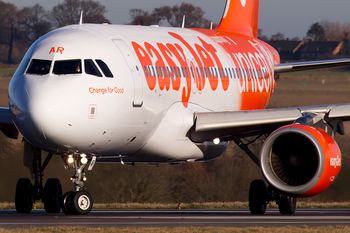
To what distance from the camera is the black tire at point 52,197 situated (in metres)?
19.8

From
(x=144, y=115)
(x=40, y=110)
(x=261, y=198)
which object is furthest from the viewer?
(x=261, y=198)

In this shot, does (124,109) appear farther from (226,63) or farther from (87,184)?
(87,184)

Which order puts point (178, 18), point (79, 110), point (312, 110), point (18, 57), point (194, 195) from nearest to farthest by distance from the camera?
point (79, 110), point (312, 110), point (194, 195), point (18, 57), point (178, 18)

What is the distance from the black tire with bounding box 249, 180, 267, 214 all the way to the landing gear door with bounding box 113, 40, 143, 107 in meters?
5.18

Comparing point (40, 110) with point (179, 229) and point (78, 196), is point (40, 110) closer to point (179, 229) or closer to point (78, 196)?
point (78, 196)

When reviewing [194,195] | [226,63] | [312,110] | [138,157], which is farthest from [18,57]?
[312,110]

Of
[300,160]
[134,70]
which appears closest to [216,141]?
[300,160]

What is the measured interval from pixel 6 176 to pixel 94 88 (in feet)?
40.0

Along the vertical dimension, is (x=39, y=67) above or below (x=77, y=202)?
above

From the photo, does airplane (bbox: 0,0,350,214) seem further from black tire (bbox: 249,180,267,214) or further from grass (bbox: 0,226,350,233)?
grass (bbox: 0,226,350,233)

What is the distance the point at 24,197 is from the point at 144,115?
5.13 m

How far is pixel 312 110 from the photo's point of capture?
17797mm

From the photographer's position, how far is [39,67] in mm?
15820

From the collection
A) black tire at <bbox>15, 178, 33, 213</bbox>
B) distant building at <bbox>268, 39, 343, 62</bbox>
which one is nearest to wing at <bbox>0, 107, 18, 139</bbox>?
black tire at <bbox>15, 178, 33, 213</bbox>
